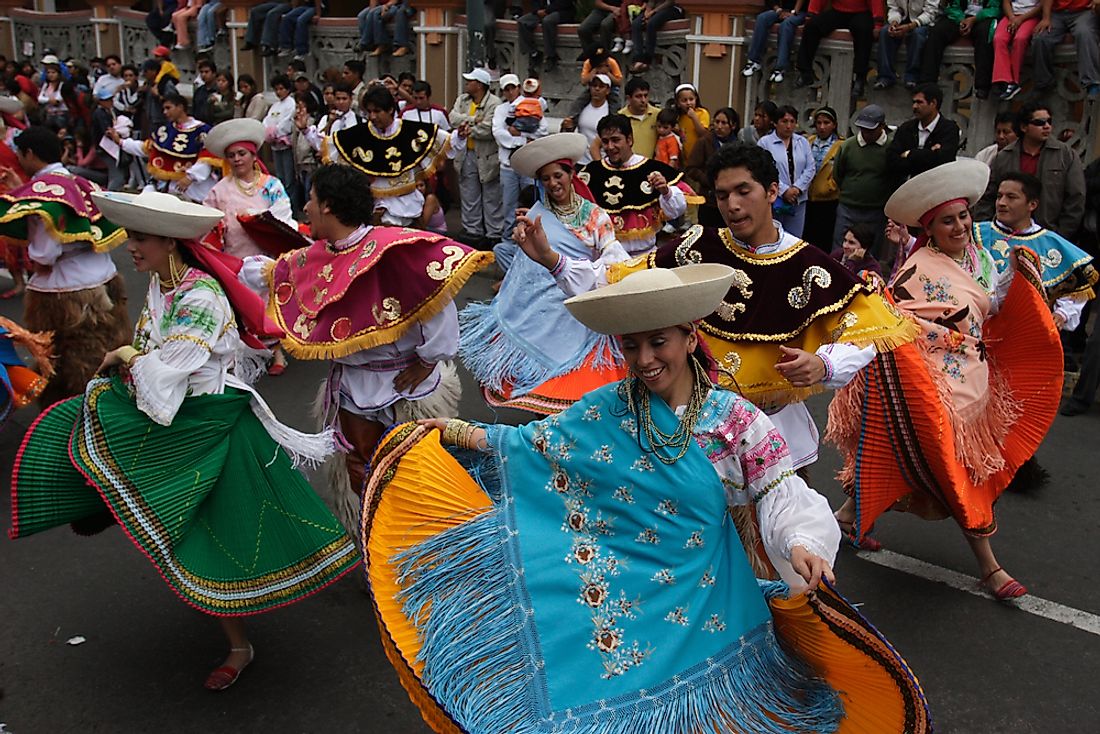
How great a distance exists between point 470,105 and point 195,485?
29.4 ft

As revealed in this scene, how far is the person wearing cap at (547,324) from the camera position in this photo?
19.7 ft

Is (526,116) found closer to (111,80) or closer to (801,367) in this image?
(801,367)

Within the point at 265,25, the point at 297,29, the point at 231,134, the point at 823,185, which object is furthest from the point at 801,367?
the point at 265,25

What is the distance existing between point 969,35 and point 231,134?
711 cm

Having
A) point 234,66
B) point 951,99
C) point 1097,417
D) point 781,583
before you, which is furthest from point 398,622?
point 234,66

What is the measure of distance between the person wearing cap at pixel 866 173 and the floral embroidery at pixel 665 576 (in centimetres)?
739

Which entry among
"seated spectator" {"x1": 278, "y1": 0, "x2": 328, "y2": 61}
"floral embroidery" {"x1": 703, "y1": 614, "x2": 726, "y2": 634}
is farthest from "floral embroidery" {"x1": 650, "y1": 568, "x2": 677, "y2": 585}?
"seated spectator" {"x1": 278, "y1": 0, "x2": 328, "y2": 61}

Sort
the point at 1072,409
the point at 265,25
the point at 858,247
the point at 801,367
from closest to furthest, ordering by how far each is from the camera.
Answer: the point at 801,367
the point at 858,247
the point at 1072,409
the point at 265,25

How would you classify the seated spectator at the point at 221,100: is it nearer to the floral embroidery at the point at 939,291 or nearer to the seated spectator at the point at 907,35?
the seated spectator at the point at 907,35

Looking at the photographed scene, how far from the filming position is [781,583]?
278 cm

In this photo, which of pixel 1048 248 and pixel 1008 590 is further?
pixel 1048 248

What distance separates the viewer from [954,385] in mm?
4684

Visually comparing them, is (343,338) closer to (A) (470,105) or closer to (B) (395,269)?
(B) (395,269)

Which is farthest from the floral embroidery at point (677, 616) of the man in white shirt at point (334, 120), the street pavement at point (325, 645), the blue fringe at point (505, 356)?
the man in white shirt at point (334, 120)
